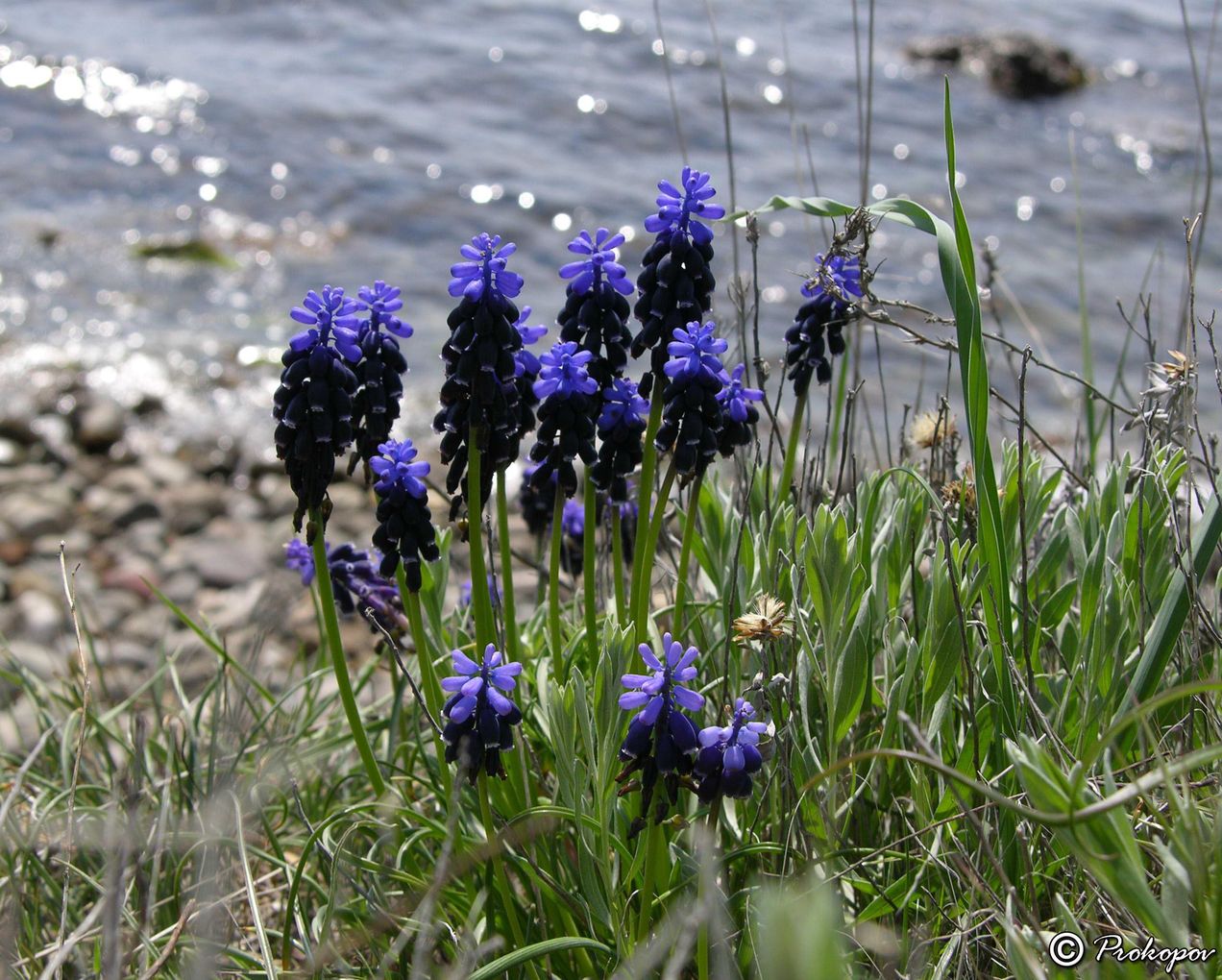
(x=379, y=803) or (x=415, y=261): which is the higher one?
(x=379, y=803)

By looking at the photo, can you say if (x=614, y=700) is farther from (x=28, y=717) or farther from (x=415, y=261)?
(x=415, y=261)

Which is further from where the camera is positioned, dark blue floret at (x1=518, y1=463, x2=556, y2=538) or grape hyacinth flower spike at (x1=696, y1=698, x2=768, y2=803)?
dark blue floret at (x1=518, y1=463, x2=556, y2=538)

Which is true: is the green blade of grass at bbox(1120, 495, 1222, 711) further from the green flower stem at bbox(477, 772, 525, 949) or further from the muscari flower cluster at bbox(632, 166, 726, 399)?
Result: the green flower stem at bbox(477, 772, 525, 949)

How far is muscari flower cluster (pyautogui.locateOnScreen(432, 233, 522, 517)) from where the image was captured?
2.50 m

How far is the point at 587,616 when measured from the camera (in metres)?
2.97

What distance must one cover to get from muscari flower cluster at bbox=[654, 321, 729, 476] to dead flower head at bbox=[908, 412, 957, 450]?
860mm

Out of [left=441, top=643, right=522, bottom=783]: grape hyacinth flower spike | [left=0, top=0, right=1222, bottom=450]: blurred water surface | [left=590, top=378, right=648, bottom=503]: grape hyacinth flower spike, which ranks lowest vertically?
[left=0, top=0, right=1222, bottom=450]: blurred water surface

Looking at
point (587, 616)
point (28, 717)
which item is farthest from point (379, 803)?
point (28, 717)

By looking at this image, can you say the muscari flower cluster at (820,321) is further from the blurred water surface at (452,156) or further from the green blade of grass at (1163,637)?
the blurred water surface at (452,156)

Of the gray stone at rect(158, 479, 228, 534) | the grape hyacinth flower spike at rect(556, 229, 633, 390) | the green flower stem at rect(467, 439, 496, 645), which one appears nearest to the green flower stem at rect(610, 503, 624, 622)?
the green flower stem at rect(467, 439, 496, 645)

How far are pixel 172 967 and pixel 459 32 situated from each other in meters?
17.7

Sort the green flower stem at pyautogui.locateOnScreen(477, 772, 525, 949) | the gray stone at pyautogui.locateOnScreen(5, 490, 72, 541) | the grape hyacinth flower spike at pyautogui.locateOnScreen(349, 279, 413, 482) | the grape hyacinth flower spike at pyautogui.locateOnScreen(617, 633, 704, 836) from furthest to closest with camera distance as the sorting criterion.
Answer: the gray stone at pyautogui.locateOnScreen(5, 490, 72, 541) → the grape hyacinth flower spike at pyautogui.locateOnScreen(349, 279, 413, 482) → the green flower stem at pyautogui.locateOnScreen(477, 772, 525, 949) → the grape hyacinth flower spike at pyautogui.locateOnScreen(617, 633, 704, 836)

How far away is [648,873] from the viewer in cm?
242

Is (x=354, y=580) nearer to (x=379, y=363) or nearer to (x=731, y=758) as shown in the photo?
(x=379, y=363)
